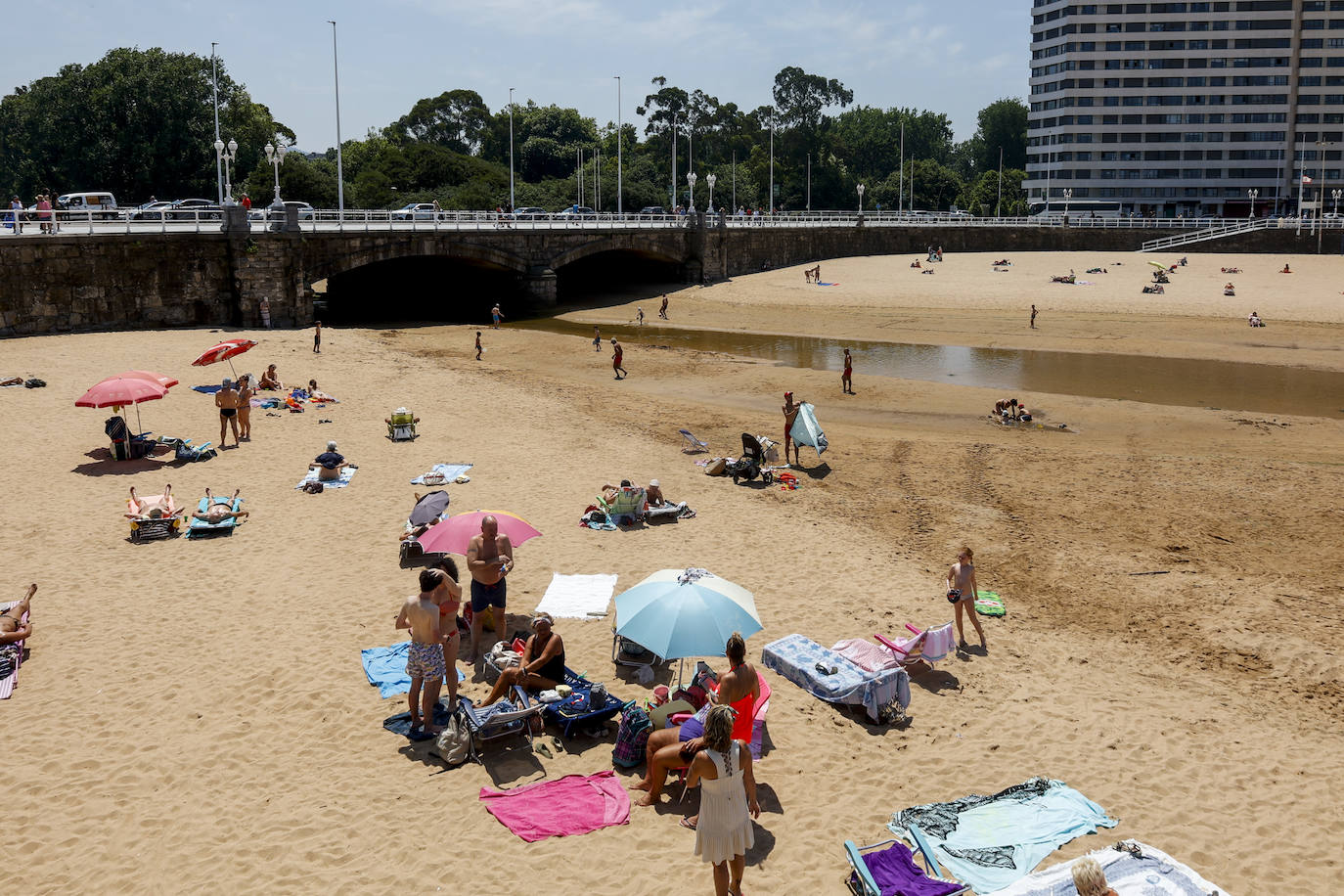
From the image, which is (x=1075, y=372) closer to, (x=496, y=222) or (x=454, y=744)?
(x=496, y=222)

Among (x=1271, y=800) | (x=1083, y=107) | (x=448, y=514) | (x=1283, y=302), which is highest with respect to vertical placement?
(x=1083, y=107)

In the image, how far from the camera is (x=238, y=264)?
112 feet

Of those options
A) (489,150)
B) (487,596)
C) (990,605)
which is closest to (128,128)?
(489,150)

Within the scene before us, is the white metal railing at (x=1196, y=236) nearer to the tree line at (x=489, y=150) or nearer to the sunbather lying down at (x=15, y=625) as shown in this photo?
the tree line at (x=489, y=150)

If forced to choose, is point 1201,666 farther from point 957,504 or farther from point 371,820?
point 371,820

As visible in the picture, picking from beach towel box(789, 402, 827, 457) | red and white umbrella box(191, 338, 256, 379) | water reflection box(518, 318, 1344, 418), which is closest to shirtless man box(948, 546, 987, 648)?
beach towel box(789, 402, 827, 457)

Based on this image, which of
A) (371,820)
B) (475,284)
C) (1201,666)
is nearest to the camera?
(371,820)

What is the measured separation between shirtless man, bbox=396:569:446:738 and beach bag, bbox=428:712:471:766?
13.4 inches

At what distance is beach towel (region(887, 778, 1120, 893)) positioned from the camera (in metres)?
6.78

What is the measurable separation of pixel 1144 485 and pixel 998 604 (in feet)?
25.1

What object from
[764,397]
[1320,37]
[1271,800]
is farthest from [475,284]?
[1320,37]

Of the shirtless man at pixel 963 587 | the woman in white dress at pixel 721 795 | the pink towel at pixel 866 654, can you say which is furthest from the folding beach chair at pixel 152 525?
the shirtless man at pixel 963 587

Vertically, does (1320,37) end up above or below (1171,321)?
above

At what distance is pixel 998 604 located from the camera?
39.5 ft
